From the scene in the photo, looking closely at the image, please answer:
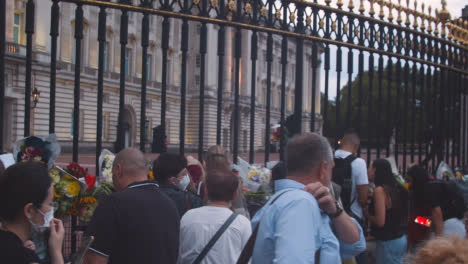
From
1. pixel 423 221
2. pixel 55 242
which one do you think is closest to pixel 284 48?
pixel 423 221

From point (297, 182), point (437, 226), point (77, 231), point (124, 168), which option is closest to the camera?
point (297, 182)

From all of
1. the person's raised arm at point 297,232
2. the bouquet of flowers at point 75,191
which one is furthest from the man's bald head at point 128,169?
the person's raised arm at point 297,232

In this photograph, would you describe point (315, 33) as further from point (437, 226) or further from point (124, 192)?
point (124, 192)

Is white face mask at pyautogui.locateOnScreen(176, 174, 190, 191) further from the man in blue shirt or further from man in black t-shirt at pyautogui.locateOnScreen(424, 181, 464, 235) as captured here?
man in black t-shirt at pyautogui.locateOnScreen(424, 181, 464, 235)

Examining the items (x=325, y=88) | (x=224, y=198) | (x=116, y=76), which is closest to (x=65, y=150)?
(x=116, y=76)

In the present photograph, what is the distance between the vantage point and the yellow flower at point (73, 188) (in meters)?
4.33

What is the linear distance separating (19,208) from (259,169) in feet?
12.6

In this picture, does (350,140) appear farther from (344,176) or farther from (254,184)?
(254,184)

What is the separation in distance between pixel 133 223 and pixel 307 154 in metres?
1.29

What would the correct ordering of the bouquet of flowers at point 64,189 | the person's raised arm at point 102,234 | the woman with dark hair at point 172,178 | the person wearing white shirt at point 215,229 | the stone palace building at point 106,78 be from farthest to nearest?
the stone palace building at point 106,78 < the woman with dark hair at point 172,178 < the bouquet of flowers at point 64,189 < the person wearing white shirt at point 215,229 < the person's raised arm at point 102,234

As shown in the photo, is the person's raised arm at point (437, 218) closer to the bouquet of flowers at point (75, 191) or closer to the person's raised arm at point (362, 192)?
the person's raised arm at point (362, 192)

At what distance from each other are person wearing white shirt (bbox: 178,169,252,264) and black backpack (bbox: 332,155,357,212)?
8.03ft

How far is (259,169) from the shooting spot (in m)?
6.11

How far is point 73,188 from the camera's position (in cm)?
436
